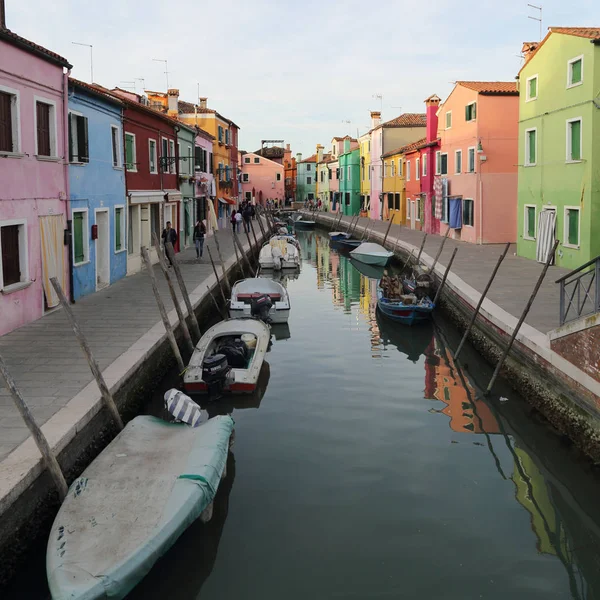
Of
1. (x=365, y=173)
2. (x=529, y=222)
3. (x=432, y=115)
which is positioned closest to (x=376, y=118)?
(x=365, y=173)

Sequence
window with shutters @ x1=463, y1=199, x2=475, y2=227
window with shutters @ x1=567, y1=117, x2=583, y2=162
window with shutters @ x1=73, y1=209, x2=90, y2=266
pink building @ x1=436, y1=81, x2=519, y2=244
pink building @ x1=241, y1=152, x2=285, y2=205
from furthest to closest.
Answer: pink building @ x1=241, y1=152, x2=285, y2=205, window with shutters @ x1=463, y1=199, x2=475, y2=227, pink building @ x1=436, y1=81, x2=519, y2=244, window with shutters @ x1=567, y1=117, x2=583, y2=162, window with shutters @ x1=73, y1=209, x2=90, y2=266

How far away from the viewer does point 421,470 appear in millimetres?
9242

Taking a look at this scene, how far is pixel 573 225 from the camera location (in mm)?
20641

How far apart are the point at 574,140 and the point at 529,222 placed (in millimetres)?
4548

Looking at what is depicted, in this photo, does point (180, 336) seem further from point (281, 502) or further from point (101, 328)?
point (281, 502)

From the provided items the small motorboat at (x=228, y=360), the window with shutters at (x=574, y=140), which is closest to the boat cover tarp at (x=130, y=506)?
the small motorboat at (x=228, y=360)

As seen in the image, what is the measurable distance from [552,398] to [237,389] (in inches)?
200

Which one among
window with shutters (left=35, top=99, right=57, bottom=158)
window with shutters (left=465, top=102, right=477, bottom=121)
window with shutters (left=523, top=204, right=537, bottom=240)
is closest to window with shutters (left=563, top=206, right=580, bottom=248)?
window with shutters (left=523, top=204, right=537, bottom=240)

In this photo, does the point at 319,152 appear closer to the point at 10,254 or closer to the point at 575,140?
the point at 575,140

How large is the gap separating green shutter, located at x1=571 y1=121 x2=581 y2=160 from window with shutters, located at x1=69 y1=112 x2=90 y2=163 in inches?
535

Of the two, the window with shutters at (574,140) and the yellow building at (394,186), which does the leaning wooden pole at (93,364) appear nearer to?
the window with shutters at (574,140)

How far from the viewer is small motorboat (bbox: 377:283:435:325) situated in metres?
18.2

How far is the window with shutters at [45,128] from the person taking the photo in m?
14.4

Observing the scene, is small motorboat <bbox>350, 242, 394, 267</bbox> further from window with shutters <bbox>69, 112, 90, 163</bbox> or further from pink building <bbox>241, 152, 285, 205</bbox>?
pink building <bbox>241, 152, 285, 205</bbox>
